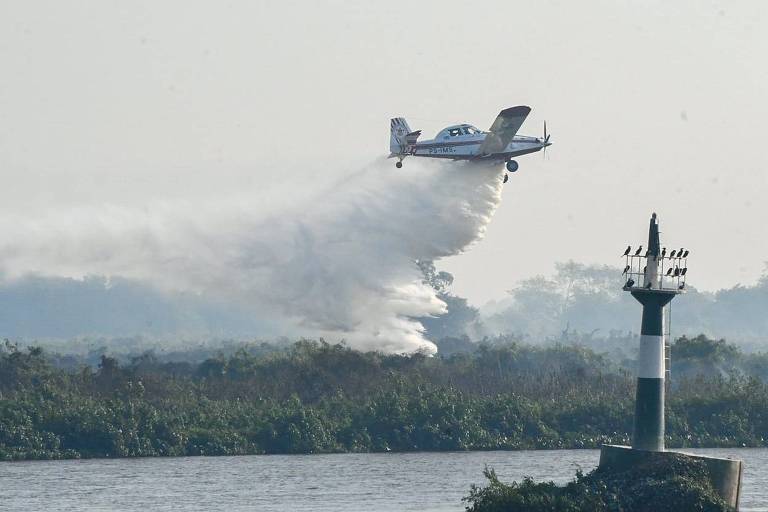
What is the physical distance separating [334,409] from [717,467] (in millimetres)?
25956

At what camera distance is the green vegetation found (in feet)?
127

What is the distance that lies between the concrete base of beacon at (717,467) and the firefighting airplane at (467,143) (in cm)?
2137

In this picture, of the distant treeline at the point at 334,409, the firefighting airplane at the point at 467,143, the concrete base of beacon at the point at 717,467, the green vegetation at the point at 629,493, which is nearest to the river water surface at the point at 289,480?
the distant treeline at the point at 334,409

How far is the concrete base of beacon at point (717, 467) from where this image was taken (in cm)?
3959

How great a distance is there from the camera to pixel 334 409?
63.6m

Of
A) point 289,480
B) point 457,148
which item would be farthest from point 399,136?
point 289,480

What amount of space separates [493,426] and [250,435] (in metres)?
9.35

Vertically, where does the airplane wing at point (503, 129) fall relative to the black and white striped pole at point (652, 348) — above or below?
above

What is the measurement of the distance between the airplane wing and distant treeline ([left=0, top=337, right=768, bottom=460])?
9973mm

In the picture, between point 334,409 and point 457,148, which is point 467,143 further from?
point 334,409

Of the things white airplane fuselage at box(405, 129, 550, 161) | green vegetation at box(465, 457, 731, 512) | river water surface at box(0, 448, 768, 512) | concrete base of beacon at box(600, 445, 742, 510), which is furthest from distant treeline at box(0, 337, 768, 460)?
green vegetation at box(465, 457, 731, 512)

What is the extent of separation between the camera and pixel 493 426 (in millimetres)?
62188

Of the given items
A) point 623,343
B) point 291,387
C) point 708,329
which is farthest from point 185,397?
point 708,329

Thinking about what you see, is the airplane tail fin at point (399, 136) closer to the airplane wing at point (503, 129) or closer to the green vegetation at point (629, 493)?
the airplane wing at point (503, 129)
